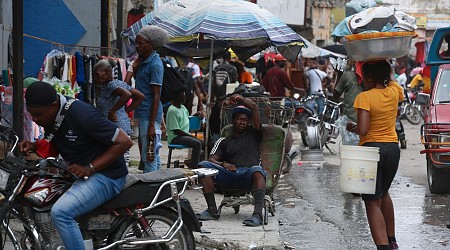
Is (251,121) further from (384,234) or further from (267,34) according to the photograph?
(384,234)

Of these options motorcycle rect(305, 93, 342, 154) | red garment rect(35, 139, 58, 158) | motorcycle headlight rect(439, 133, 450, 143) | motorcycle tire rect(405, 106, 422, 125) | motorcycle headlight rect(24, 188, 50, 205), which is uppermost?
red garment rect(35, 139, 58, 158)

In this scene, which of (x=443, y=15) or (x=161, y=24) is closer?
(x=161, y=24)

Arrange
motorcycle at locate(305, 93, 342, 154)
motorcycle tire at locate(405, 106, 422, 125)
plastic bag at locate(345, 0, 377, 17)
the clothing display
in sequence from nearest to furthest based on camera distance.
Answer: the clothing display
plastic bag at locate(345, 0, 377, 17)
motorcycle at locate(305, 93, 342, 154)
motorcycle tire at locate(405, 106, 422, 125)

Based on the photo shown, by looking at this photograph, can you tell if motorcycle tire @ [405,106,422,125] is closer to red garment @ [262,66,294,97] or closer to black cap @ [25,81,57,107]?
red garment @ [262,66,294,97]

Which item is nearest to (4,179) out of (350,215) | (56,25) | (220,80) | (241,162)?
(241,162)

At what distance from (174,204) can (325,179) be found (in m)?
7.73

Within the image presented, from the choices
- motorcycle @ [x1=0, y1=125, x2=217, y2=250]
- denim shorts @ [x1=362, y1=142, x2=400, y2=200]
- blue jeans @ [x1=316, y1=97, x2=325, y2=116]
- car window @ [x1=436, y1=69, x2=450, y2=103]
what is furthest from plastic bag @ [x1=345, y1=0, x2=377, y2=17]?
motorcycle @ [x1=0, y1=125, x2=217, y2=250]

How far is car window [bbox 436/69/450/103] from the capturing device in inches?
518

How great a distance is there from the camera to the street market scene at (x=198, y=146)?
626cm

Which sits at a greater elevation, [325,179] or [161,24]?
[161,24]

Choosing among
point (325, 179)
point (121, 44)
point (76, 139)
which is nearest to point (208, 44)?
point (121, 44)

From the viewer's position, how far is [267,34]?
37.0 ft

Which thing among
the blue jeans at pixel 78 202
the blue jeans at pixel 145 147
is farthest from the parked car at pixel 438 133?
the blue jeans at pixel 78 202

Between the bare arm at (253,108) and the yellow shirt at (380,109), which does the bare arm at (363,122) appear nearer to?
the yellow shirt at (380,109)
